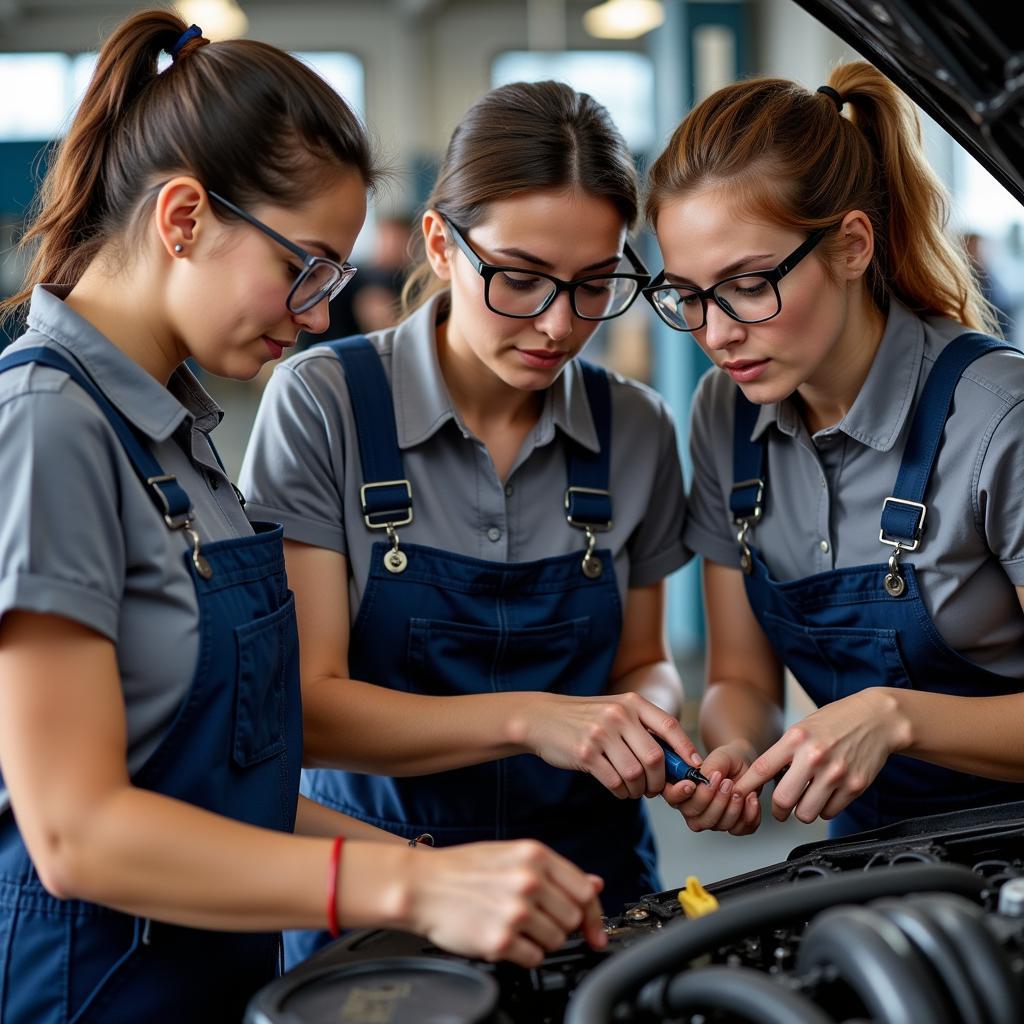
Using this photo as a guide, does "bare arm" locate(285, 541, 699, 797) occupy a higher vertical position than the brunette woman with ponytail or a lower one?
lower

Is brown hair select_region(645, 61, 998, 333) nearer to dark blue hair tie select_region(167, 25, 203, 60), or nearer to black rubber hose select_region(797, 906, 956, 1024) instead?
dark blue hair tie select_region(167, 25, 203, 60)

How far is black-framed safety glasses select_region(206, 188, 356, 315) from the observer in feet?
3.99

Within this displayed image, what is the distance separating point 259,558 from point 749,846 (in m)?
2.98

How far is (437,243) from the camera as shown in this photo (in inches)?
68.2

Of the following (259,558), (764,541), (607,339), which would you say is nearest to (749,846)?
(764,541)

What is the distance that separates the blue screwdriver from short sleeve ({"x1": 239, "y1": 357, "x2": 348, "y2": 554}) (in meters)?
0.52

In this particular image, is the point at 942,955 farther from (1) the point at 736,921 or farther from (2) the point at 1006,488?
(2) the point at 1006,488

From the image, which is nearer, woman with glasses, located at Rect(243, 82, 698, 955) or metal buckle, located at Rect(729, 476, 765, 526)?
woman with glasses, located at Rect(243, 82, 698, 955)

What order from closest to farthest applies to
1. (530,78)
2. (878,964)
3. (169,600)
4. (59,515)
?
(878,964)
(59,515)
(169,600)
(530,78)

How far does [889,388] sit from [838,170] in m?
0.30

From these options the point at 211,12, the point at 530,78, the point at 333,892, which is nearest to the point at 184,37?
the point at 333,892

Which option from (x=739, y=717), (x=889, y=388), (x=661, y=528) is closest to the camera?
(x=889, y=388)

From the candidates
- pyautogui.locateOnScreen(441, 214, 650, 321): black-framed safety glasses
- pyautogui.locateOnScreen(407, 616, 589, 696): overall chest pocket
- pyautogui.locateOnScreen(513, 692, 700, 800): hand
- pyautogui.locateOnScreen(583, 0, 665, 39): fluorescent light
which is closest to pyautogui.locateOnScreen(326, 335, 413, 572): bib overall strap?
pyautogui.locateOnScreen(407, 616, 589, 696): overall chest pocket

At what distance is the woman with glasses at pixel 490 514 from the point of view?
62.2 inches
